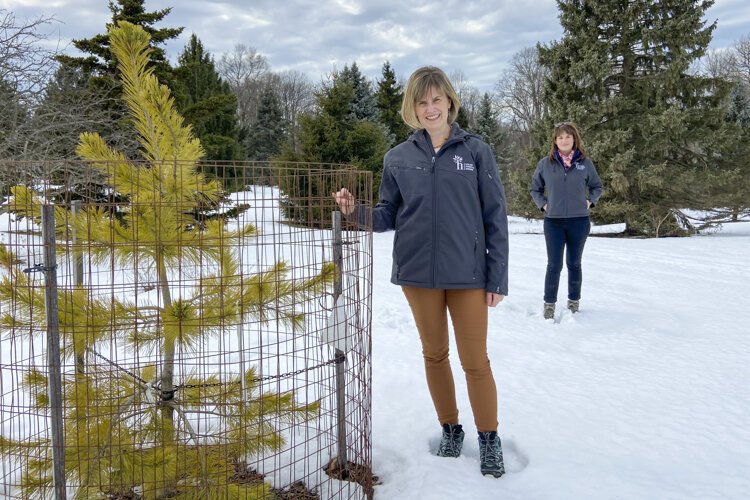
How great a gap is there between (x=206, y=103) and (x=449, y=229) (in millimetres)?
10930

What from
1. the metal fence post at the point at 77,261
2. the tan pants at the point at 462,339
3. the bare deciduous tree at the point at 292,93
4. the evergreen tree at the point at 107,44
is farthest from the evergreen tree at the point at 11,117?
the bare deciduous tree at the point at 292,93

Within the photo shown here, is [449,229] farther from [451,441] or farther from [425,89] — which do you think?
[451,441]

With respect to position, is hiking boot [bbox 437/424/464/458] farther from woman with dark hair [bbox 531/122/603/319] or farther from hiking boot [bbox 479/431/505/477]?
woman with dark hair [bbox 531/122/603/319]

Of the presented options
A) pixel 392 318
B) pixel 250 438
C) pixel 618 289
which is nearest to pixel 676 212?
pixel 618 289

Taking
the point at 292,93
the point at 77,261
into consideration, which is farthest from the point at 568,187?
the point at 292,93

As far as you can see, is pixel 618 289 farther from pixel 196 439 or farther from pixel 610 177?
pixel 610 177

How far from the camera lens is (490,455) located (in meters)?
2.61

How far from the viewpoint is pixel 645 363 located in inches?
163

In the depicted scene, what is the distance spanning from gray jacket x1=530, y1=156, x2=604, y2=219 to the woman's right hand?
10.8 feet

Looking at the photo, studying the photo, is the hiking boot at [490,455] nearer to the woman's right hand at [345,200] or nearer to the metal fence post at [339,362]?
the metal fence post at [339,362]

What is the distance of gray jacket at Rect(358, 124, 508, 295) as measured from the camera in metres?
2.49

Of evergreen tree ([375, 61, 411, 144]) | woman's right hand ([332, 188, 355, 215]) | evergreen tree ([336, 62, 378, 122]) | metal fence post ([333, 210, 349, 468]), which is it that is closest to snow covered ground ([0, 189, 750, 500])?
metal fence post ([333, 210, 349, 468])

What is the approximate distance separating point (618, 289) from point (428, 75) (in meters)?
5.33

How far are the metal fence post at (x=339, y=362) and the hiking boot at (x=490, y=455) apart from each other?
67 cm
